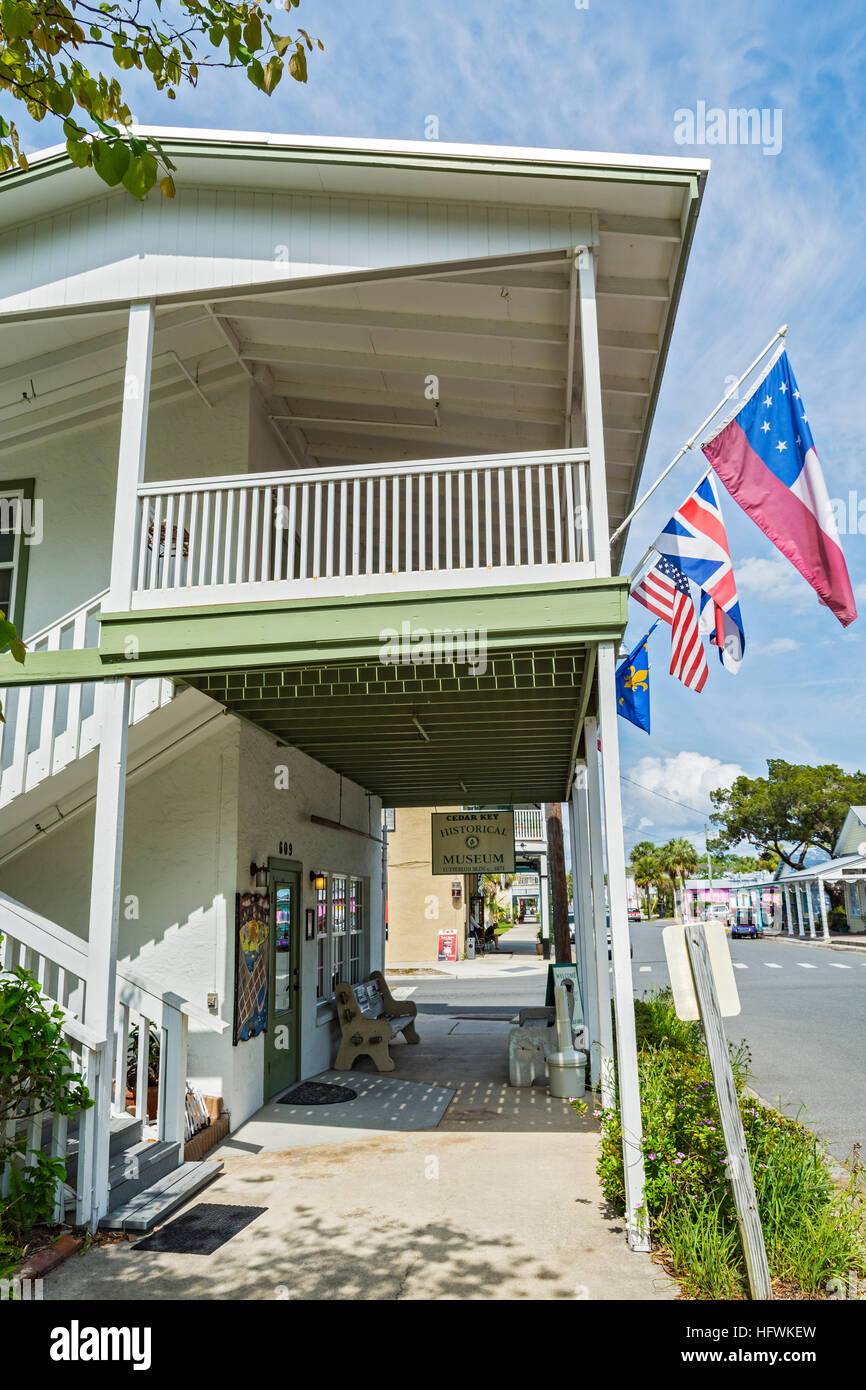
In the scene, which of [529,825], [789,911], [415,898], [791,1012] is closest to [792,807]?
[789,911]

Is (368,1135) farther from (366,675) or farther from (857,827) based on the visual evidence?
(857,827)

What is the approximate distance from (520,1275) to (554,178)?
6800 millimetres

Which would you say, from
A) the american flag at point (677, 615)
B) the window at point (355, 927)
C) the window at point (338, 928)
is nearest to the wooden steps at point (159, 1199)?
the window at point (338, 928)

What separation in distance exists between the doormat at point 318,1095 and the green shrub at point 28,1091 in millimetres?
3778

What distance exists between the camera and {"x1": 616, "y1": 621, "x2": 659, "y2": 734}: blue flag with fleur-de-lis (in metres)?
9.66

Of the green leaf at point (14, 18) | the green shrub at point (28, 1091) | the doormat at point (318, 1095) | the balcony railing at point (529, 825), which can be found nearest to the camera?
the green leaf at point (14, 18)

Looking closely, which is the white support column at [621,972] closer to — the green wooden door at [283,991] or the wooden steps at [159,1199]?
the wooden steps at [159,1199]

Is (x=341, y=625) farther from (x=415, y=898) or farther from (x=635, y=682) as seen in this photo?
(x=415, y=898)

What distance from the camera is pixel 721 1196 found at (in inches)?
194

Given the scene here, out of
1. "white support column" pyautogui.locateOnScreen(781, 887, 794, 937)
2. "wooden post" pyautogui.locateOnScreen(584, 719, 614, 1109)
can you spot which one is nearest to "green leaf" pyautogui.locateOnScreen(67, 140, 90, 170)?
"wooden post" pyautogui.locateOnScreen(584, 719, 614, 1109)

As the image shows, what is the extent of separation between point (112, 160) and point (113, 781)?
399 centimetres

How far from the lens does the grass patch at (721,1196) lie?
436cm

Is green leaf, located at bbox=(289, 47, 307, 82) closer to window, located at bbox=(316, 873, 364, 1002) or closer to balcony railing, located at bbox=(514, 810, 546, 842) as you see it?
window, located at bbox=(316, 873, 364, 1002)

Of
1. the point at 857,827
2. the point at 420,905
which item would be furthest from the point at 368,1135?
the point at 857,827
